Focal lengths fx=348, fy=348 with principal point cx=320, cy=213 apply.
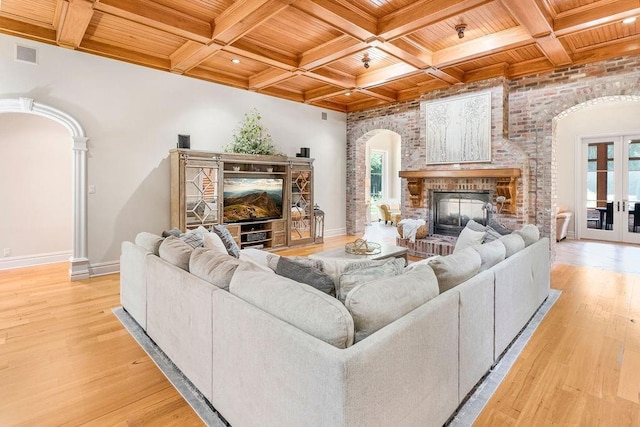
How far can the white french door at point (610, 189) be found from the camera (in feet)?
24.1

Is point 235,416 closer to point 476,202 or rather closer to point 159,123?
point 159,123

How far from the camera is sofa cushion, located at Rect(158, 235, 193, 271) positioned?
2568 millimetres

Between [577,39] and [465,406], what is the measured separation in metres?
5.06

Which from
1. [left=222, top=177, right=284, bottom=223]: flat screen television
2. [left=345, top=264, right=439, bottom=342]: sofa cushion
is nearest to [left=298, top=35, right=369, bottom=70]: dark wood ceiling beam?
[left=222, top=177, right=284, bottom=223]: flat screen television

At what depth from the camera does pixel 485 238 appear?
3.59 m

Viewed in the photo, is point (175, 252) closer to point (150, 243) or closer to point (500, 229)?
point (150, 243)

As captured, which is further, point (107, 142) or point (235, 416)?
point (107, 142)

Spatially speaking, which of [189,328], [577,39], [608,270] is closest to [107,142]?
[189,328]

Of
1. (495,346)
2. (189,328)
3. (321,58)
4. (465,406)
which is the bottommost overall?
(465,406)

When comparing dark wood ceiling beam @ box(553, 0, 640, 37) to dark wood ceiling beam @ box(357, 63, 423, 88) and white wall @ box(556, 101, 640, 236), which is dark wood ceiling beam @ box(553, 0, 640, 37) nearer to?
dark wood ceiling beam @ box(357, 63, 423, 88)

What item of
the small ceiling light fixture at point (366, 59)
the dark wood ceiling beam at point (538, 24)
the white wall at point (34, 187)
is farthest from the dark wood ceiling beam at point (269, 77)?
the white wall at point (34, 187)

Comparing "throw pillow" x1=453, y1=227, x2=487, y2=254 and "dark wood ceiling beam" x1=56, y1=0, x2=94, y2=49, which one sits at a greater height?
"dark wood ceiling beam" x1=56, y1=0, x2=94, y2=49

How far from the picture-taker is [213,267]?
7.26 feet

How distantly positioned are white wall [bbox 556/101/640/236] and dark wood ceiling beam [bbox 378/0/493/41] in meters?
4.84
